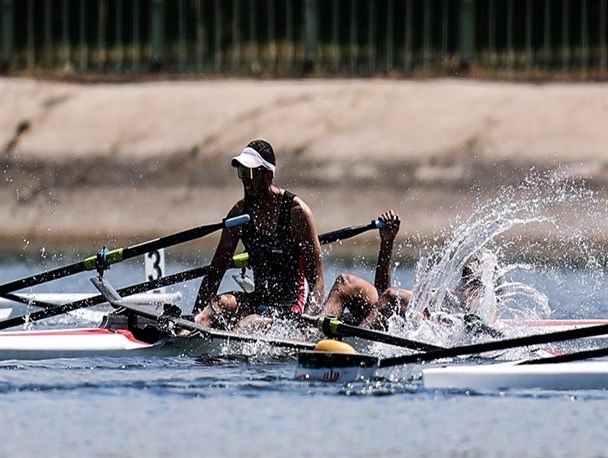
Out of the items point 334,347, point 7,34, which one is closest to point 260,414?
point 334,347

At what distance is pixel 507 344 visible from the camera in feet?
45.6

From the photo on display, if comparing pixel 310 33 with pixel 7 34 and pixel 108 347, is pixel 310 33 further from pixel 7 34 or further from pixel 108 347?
pixel 108 347

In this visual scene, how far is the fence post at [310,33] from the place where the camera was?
33.9 metres

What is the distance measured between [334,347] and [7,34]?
22.1m

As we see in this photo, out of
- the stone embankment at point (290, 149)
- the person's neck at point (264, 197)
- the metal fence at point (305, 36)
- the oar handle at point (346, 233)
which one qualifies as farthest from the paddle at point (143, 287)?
the metal fence at point (305, 36)

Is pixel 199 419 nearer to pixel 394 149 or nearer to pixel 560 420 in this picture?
pixel 560 420

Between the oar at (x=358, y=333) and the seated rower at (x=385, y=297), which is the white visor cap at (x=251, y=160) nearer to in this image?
the seated rower at (x=385, y=297)

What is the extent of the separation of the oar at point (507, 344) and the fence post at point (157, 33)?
2067cm

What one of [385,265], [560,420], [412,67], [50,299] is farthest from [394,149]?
[560,420]

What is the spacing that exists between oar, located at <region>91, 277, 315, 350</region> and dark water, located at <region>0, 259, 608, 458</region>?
258 mm

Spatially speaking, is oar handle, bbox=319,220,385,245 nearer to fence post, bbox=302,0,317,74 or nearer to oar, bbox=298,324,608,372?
oar, bbox=298,324,608,372

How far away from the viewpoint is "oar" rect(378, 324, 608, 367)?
45.1 feet

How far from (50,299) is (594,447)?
25.3ft

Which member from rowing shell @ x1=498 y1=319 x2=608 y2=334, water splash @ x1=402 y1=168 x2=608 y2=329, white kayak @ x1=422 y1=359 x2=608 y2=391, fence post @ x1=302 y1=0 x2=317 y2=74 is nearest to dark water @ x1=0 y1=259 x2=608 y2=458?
white kayak @ x1=422 y1=359 x2=608 y2=391
